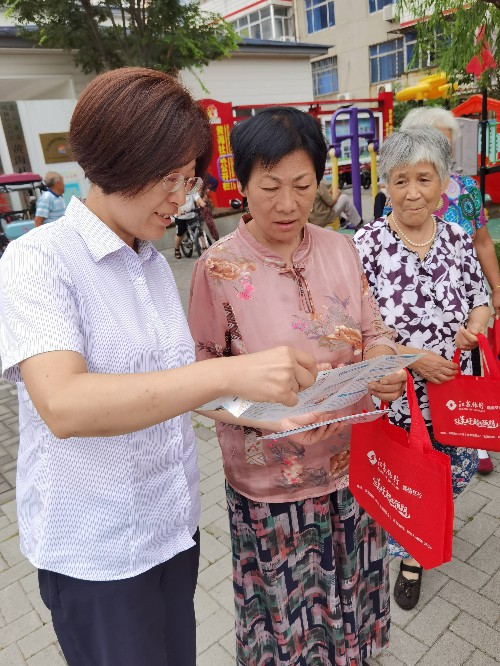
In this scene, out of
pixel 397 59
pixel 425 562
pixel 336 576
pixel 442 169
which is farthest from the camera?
pixel 397 59

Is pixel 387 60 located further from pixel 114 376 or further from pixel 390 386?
pixel 114 376

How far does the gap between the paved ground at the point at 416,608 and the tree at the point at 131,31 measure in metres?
8.83

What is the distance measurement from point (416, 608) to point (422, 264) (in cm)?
152

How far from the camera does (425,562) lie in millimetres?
1405

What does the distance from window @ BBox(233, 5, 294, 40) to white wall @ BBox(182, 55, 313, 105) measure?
16.5 m

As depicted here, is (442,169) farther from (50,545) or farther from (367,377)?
(50,545)

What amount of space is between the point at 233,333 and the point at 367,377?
1.53ft

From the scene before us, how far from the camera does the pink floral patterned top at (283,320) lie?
1479 mm

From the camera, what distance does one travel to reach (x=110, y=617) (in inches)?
44.4

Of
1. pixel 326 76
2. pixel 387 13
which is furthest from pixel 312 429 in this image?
pixel 326 76

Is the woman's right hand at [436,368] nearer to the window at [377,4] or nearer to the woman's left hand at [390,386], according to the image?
the woman's left hand at [390,386]

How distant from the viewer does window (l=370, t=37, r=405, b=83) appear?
2838 centimetres

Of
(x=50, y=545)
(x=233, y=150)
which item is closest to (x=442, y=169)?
(x=233, y=150)

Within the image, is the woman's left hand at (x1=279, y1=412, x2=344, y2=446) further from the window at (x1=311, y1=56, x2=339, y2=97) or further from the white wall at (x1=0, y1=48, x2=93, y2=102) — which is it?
the window at (x1=311, y1=56, x2=339, y2=97)
